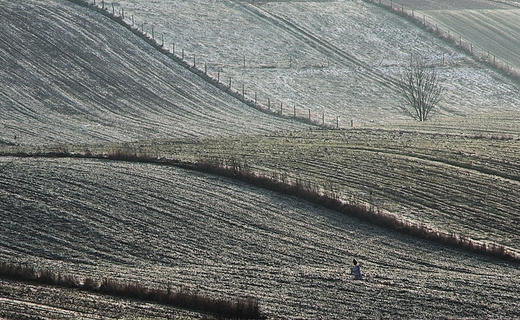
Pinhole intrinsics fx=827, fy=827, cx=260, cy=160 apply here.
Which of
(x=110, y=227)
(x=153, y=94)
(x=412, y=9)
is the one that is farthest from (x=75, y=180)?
(x=412, y=9)

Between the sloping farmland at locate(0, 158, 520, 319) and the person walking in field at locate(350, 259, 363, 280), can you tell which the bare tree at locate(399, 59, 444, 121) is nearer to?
the sloping farmland at locate(0, 158, 520, 319)

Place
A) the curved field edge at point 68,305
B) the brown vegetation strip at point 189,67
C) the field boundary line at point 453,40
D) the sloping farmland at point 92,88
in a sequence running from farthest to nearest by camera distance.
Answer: the field boundary line at point 453,40 < the brown vegetation strip at point 189,67 < the sloping farmland at point 92,88 < the curved field edge at point 68,305

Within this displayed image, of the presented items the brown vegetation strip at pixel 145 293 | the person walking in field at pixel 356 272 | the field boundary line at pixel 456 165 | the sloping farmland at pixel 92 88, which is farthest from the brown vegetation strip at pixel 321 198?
the sloping farmland at pixel 92 88

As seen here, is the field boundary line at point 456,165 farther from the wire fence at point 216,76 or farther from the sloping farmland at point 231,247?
the wire fence at point 216,76

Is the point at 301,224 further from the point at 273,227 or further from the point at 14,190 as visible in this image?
the point at 14,190

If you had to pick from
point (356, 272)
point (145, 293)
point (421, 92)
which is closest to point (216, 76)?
point (421, 92)

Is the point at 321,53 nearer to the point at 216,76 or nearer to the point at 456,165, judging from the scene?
the point at 216,76

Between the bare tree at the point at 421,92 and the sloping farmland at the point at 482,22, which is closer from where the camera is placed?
the bare tree at the point at 421,92

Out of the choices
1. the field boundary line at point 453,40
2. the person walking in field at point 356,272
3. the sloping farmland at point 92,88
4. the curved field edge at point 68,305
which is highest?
the field boundary line at point 453,40
